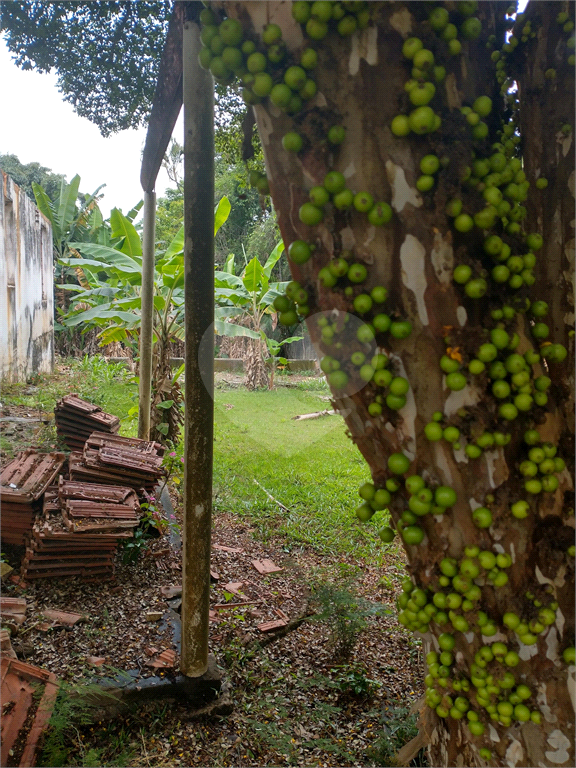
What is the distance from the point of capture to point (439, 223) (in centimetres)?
113

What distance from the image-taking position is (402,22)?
1104mm

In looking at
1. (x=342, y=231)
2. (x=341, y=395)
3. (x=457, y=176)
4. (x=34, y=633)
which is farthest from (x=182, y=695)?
(x=457, y=176)

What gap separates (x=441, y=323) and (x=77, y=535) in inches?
111

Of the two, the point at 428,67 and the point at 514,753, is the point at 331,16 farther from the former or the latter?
the point at 514,753

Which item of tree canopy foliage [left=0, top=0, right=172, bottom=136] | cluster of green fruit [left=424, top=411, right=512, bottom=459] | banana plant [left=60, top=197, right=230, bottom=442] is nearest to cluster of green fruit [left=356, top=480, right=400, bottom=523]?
cluster of green fruit [left=424, top=411, right=512, bottom=459]

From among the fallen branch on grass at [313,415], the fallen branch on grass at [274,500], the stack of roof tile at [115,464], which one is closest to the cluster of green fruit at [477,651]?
the stack of roof tile at [115,464]

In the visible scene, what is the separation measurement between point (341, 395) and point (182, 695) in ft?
6.81

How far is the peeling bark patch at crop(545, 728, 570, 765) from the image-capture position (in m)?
1.24

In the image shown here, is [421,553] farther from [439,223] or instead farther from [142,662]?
[142,662]

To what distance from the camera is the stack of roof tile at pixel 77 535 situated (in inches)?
125

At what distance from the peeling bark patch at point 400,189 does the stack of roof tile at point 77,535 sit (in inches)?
111

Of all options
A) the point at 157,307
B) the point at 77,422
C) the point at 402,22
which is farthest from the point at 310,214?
the point at 157,307

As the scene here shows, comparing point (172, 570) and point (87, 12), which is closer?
point (87, 12)

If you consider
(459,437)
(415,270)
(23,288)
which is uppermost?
(23,288)
